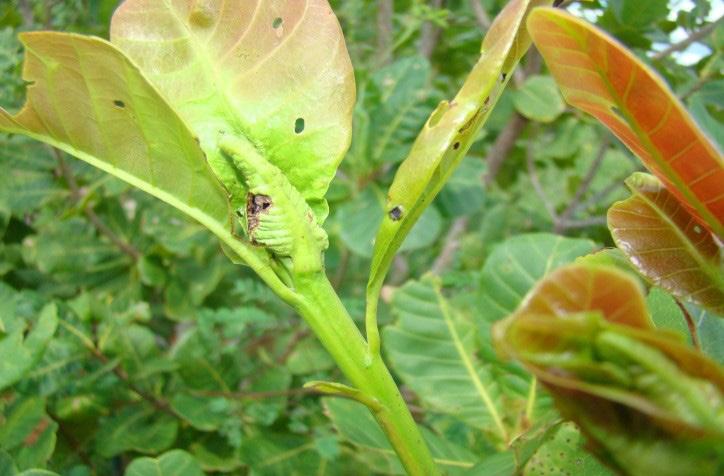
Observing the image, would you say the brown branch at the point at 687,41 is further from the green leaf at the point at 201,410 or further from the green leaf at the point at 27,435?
the green leaf at the point at 27,435

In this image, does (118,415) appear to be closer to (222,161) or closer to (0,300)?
(0,300)

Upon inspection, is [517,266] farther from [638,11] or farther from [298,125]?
[638,11]

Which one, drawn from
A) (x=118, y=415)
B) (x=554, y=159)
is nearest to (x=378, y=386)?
(x=118, y=415)

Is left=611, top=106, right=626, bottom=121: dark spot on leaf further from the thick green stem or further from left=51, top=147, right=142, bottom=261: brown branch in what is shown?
left=51, top=147, right=142, bottom=261: brown branch

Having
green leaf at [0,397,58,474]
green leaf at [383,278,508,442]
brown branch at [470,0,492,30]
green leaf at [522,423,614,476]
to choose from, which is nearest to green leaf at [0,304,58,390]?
green leaf at [0,397,58,474]

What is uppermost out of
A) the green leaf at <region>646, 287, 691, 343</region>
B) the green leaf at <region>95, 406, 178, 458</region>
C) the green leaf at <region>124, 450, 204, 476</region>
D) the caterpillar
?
the caterpillar

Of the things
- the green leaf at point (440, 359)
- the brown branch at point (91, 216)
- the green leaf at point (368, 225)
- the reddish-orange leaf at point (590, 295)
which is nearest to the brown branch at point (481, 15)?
the green leaf at point (368, 225)
